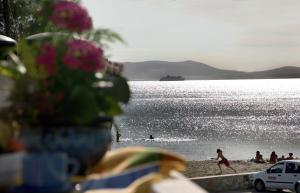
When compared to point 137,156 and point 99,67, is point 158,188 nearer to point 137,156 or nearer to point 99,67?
point 137,156

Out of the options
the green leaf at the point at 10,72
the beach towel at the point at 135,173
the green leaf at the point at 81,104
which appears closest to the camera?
the green leaf at the point at 81,104

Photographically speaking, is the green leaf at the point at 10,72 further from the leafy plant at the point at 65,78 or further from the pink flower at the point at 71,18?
the pink flower at the point at 71,18

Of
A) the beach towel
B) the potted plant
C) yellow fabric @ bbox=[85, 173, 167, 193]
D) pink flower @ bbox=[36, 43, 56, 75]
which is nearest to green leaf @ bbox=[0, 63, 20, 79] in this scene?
the potted plant

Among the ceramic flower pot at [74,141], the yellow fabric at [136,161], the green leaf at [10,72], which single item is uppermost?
the green leaf at [10,72]

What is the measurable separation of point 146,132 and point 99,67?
9417 cm

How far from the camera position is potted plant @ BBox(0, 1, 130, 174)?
3.46 meters

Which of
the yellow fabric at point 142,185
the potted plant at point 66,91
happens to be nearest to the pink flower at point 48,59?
the potted plant at point 66,91

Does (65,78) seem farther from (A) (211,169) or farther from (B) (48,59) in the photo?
(A) (211,169)

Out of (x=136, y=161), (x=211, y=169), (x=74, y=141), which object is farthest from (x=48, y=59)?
(x=211, y=169)

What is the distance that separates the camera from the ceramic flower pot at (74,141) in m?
3.48

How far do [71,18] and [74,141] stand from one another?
830mm

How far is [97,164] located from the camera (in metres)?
3.96

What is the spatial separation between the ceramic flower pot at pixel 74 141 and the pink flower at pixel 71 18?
2.19 ft

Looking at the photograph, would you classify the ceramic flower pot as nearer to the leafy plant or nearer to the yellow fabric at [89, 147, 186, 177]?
the leafy plant
